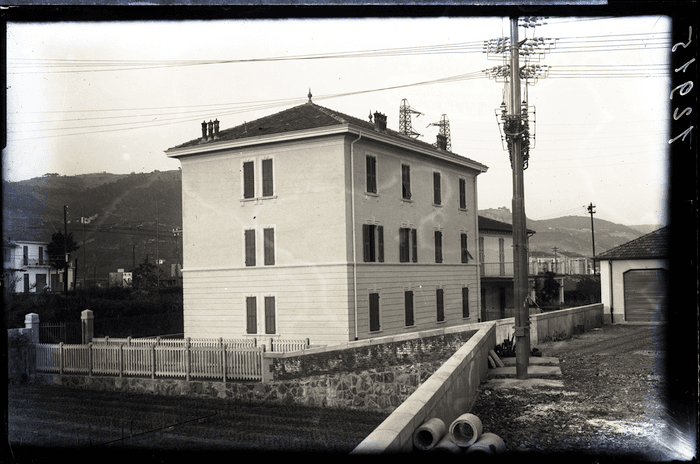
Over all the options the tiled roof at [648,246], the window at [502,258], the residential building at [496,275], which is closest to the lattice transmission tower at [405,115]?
the tiled roof at [648,246]

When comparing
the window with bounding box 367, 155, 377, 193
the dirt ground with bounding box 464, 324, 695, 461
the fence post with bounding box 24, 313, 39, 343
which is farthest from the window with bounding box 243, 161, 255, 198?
the dirt ground with bounding box 464, 324, 695, 461

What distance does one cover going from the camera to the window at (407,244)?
14.8 m

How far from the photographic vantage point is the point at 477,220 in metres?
16.6

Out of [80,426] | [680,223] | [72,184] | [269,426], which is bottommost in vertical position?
[269,426]

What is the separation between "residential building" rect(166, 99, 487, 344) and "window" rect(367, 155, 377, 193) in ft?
0.15

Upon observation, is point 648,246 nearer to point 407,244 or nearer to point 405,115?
point 405,115

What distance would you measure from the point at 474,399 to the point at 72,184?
271 inches

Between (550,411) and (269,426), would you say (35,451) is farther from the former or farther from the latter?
(269,426)

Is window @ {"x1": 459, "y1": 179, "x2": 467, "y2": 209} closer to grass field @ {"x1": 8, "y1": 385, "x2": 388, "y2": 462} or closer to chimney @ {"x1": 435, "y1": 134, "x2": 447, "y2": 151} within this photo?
chimney @ {"x1": 435, "y1": 134, "x2": 447, "y2": 151}

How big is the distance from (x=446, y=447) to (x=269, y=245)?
7.21 metres

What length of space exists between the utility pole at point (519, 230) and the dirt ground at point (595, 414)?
2.97ft

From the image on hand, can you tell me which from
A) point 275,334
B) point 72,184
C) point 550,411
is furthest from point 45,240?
point 550,411

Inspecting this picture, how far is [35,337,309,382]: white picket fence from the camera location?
521 inches

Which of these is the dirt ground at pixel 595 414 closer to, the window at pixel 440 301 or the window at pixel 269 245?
the window at pixel 269 245
